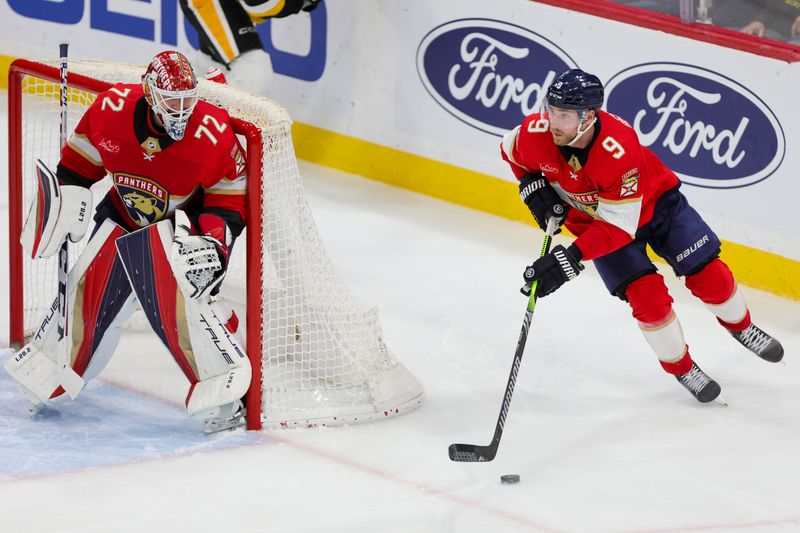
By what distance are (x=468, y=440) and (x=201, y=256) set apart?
100 centimetres

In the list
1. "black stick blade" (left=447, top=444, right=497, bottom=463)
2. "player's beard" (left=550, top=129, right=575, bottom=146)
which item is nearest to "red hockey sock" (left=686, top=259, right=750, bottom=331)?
"player's beard" (left=550, top=129, right=575, bottom=146)

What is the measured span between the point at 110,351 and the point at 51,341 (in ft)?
0.63

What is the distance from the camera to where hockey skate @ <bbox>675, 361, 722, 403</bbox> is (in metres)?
4.46

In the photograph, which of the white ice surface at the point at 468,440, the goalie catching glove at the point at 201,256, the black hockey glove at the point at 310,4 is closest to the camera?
the white ice surface at the point at 468,440

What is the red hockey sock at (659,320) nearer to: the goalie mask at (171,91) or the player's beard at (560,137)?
the player's beard at (560,137)

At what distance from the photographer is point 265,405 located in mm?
4211

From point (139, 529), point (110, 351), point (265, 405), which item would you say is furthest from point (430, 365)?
point (139, 529)

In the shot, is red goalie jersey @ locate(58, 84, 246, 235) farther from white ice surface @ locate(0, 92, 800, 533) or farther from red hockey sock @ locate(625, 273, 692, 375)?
red hockey sock @ locate(625, 273, 692, 375)

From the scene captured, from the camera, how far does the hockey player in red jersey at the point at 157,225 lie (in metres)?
3.88

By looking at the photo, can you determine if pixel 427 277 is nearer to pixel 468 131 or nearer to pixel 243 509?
pixel 468 131

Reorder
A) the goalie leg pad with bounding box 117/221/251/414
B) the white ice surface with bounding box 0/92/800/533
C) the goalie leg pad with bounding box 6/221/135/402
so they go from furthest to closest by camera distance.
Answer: the goalie leg pad with bounding box 6/221/135/402 < the goalie leg pad with bounding box 117/221/251/414 < the white ice surface with bounding box 0/92/800/533

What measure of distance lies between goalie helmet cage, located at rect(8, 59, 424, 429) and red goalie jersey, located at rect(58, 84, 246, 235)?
0.12 m

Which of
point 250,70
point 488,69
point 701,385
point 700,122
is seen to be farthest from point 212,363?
point 250,70

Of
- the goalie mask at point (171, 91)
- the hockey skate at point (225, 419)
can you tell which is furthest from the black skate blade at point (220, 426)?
the goalie mask at point (171, 91)
